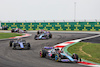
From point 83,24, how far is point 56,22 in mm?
5720

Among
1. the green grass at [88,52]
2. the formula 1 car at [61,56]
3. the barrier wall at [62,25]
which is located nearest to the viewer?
the formula 1 car at [61,56]

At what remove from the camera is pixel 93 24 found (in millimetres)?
44062

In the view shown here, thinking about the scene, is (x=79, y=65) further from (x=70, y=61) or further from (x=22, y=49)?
(x=22, y=49)

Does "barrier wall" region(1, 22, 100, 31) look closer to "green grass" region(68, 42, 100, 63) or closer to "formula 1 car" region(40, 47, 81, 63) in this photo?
"green grass" region(68, 42, 100, 63)

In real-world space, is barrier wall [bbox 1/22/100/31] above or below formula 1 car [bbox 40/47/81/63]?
below

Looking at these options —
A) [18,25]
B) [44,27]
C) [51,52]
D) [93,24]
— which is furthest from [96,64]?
[18,25]

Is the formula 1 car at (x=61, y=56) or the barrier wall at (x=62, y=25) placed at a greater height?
the formula 1 car at (x=61, y=56)

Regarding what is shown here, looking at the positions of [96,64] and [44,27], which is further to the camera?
[44,27]

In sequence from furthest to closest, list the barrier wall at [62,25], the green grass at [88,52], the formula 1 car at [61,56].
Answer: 1. the barrier wall at [62,25]
2. the green grass at [88,52]
3. the formula 1 car at [61,56]

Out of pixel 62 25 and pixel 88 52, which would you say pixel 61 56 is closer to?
pixel 88 52

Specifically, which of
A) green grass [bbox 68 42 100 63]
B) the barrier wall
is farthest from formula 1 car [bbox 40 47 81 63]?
the barrier wall

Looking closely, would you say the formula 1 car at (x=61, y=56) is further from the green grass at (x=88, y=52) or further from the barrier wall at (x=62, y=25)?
the barrier wall at (x=62, y=25)

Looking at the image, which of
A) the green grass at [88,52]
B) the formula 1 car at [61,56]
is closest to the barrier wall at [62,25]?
the green grass at [88,52]

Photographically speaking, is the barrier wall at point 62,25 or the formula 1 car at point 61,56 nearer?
the formula 1 car at point 61,56
